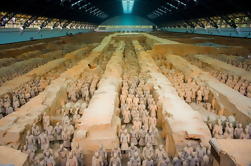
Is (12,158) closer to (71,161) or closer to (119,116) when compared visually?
(71,161)

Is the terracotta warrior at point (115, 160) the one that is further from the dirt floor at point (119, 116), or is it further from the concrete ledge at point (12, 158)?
the concrete ledge at point (12, 158)

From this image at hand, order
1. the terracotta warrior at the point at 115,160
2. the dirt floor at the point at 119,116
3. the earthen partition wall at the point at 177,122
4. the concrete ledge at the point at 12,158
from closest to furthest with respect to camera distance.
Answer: the concrete ledge at the point at 12,158, the terracotta warrior at the point at 115,160, the dirt floor at the point at 119,116, the earthen partition wall at the point at 177,122

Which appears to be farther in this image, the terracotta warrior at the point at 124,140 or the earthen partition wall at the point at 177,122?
the terracotta warrior at the point at 124,140

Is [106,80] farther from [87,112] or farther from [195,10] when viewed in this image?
[195,10]

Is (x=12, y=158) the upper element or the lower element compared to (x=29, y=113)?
upper

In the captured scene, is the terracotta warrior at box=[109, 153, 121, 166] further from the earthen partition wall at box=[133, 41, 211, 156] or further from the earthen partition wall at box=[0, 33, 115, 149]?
the earthen partition wall at box=[0, 33, 115, 149]

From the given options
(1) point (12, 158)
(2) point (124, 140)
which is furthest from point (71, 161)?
(2) point (124, 140)

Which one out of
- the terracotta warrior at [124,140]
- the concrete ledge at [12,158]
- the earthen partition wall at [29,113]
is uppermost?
the concrete ledge at [12,158]

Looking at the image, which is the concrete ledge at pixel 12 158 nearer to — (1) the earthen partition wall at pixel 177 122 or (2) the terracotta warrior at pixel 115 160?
(2) the terracotta warrior at pixel 115 160

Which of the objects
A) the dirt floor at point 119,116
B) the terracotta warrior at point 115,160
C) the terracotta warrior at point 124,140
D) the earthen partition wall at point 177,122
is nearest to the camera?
the terracotta warrior at point 115,160

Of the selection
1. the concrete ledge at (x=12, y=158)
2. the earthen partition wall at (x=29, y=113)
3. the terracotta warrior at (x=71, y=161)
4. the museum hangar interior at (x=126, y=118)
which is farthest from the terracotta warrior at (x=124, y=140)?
the earthen partition wall at (x=29, y=113)

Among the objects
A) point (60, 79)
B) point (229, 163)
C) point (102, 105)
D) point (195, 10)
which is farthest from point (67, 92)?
point (195, 10)

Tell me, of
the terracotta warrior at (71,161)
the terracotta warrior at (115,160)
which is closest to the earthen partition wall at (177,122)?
the terracotta warrior at (115,160)

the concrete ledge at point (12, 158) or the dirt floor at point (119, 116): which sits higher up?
the concrete ledge at point (12, 158)
